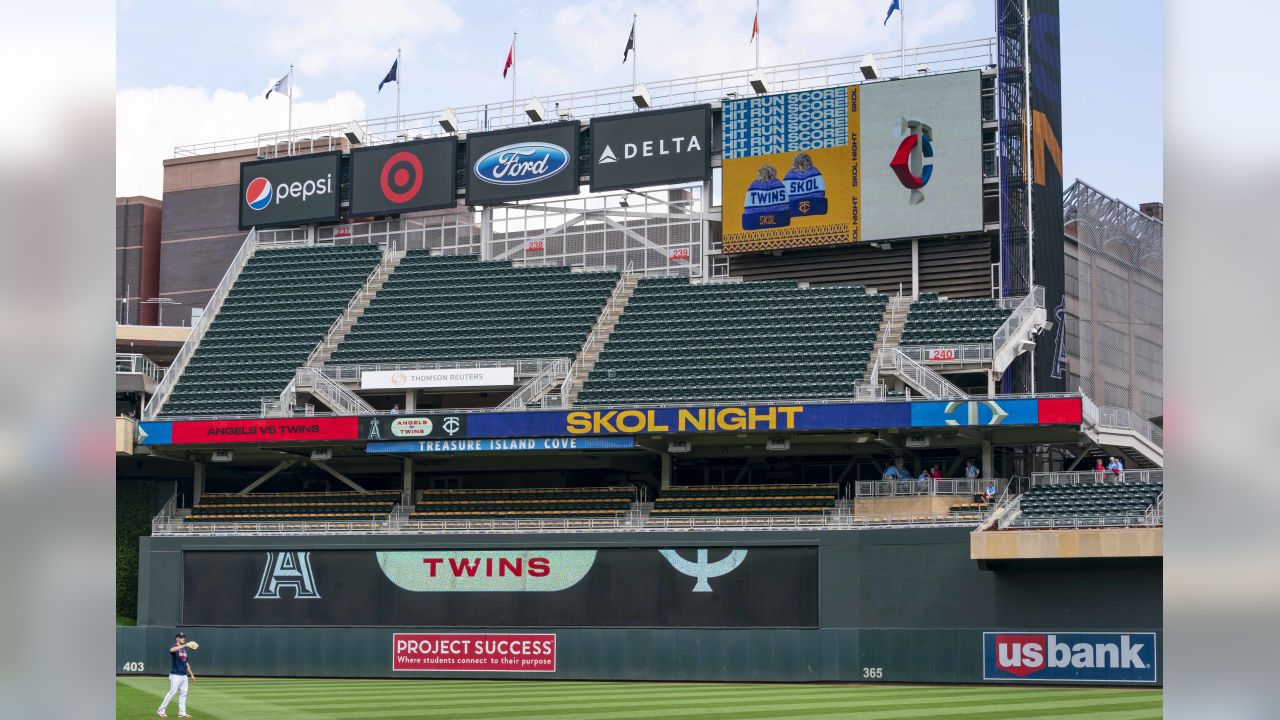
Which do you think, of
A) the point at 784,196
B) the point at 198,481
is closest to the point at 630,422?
the point at 784,196

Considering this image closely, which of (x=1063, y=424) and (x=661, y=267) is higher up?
(x=661, y=267)

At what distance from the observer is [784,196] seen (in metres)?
41.4

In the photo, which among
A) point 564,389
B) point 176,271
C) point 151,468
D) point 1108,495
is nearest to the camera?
point 1108,495

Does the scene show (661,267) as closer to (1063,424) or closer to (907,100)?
(907,100)

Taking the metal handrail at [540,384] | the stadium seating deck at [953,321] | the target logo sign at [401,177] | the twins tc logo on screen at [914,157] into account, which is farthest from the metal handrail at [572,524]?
the target logo sign at [401,177]

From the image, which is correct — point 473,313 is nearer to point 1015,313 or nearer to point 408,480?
point 408,480

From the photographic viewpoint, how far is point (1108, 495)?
3050 centimetres

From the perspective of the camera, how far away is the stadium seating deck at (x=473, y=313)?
3997cm

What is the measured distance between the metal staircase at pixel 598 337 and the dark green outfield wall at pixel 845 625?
5145mm

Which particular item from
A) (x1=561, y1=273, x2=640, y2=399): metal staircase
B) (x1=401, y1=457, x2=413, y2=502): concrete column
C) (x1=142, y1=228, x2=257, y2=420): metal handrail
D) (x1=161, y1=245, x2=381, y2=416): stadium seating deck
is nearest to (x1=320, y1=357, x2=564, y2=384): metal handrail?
(x1=561, y1=273, x2=640, y2=399): metal staircase
